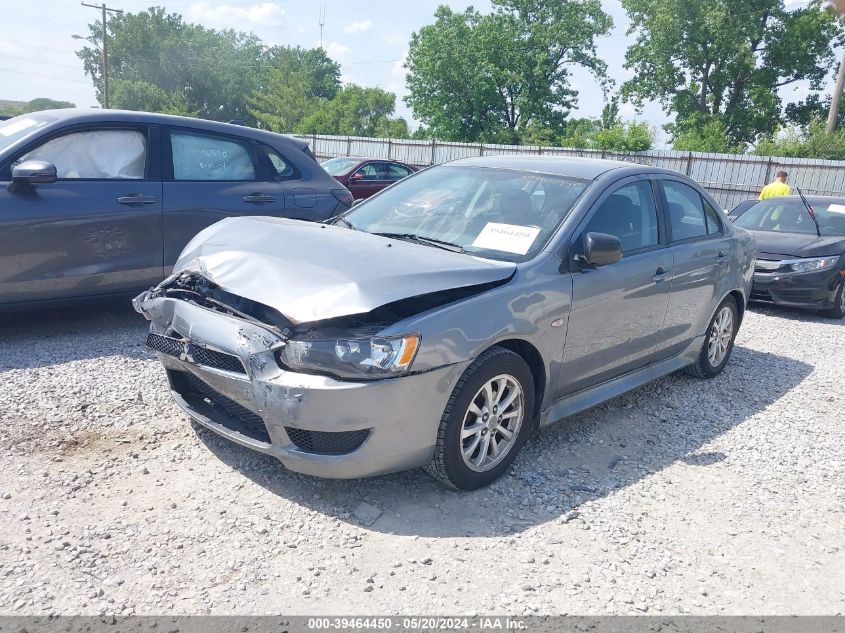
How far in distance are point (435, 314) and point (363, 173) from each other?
1473cm

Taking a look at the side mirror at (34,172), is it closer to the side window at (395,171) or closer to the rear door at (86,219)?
the rear door at (86,219)

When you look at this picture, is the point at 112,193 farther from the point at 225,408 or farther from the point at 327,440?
the point at 327,440

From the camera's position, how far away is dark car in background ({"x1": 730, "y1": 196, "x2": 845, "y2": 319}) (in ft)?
27.7

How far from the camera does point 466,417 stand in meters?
3.39

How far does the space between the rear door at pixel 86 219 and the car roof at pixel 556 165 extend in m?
2.55

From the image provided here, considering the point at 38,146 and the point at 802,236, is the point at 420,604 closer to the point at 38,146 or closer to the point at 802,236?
the point at 38,146

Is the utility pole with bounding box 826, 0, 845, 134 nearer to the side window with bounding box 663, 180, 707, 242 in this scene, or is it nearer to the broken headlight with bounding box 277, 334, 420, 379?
the side window with bounding box 663, 180, 707, 242

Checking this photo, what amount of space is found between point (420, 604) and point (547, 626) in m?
0.49

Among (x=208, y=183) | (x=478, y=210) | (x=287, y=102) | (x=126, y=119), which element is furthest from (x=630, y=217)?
(x=287, y=102)

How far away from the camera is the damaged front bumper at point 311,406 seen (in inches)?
119

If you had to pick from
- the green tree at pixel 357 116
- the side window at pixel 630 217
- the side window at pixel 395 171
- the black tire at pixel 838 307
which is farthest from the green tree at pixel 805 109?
the side window at pixel 630 217

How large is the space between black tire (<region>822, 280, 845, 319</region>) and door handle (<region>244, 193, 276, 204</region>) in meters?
6.88

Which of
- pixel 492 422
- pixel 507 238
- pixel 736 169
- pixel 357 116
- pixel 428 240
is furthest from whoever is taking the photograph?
pixel 357 116

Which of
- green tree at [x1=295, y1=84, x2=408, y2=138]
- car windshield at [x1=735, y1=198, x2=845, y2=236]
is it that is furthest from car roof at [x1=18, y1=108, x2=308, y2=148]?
green tree at [x1=295, y1=84, x2=408, y2=138]
